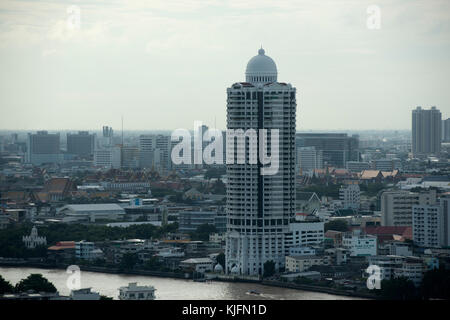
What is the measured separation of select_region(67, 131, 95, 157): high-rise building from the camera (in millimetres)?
38188

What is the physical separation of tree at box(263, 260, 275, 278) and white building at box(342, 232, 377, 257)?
1009 millimetres

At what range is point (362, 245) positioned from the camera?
12.8m

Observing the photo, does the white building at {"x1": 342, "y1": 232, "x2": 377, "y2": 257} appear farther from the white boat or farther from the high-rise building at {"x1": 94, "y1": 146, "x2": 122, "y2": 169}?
the high-rise building at {"x1": 94, "y1": 146, "x2": 122, "y2": 169}

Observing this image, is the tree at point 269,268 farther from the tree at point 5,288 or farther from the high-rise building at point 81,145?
the high-rise building at point 81,145

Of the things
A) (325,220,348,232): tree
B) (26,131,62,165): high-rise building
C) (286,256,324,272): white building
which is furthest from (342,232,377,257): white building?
(26,131,62,165): high-rise building

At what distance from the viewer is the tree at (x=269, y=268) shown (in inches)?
472

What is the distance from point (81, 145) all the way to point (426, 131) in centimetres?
1201

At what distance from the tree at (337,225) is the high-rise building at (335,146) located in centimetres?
1738

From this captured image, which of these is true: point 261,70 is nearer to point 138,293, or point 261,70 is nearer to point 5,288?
point 138,293

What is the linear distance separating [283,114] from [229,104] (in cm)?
58

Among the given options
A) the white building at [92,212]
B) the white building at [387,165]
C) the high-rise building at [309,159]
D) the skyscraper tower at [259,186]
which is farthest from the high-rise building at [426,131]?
the skyscraper tower at [259,186]

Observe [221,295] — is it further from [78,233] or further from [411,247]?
[78,233]

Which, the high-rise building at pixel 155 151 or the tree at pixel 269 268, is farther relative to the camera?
the high-rise building at pixel 155 151

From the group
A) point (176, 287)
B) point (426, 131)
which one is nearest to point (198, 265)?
point (176, 287)
